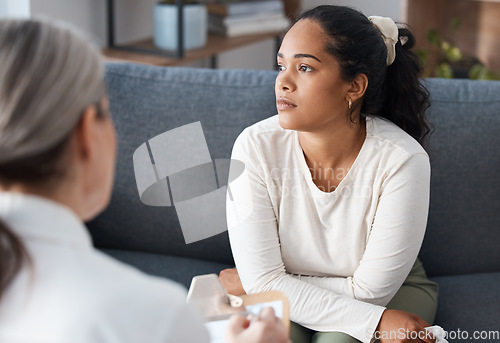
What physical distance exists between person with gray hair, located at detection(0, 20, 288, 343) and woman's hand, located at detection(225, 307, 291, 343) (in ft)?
0.69

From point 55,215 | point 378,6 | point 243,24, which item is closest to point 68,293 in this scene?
point 55,215

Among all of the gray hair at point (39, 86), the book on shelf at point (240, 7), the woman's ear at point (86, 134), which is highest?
the gray hair at point (39, 86)

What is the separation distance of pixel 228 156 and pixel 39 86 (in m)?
1.11

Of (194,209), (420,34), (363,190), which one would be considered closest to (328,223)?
(363,190)

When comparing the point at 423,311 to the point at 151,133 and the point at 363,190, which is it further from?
the point at 151,133

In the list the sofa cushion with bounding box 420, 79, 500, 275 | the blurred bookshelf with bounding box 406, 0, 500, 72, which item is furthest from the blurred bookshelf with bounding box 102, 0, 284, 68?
the sofa cushion with bounding box 420, 79, 500, 275

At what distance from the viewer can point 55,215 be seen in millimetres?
636

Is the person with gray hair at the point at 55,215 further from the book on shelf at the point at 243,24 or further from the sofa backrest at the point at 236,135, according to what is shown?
the book on shelf at the point at 243,24

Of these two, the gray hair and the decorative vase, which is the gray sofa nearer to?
the decorative vase

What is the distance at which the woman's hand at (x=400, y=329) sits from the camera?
1.33 m

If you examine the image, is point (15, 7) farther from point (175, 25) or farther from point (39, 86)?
point (39, 86)

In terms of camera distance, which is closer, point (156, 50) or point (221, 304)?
point (221, 304)

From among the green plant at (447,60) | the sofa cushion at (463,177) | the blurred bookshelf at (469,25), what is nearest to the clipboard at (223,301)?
the sofa cushion at (463,177)

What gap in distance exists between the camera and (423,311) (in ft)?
4.97
